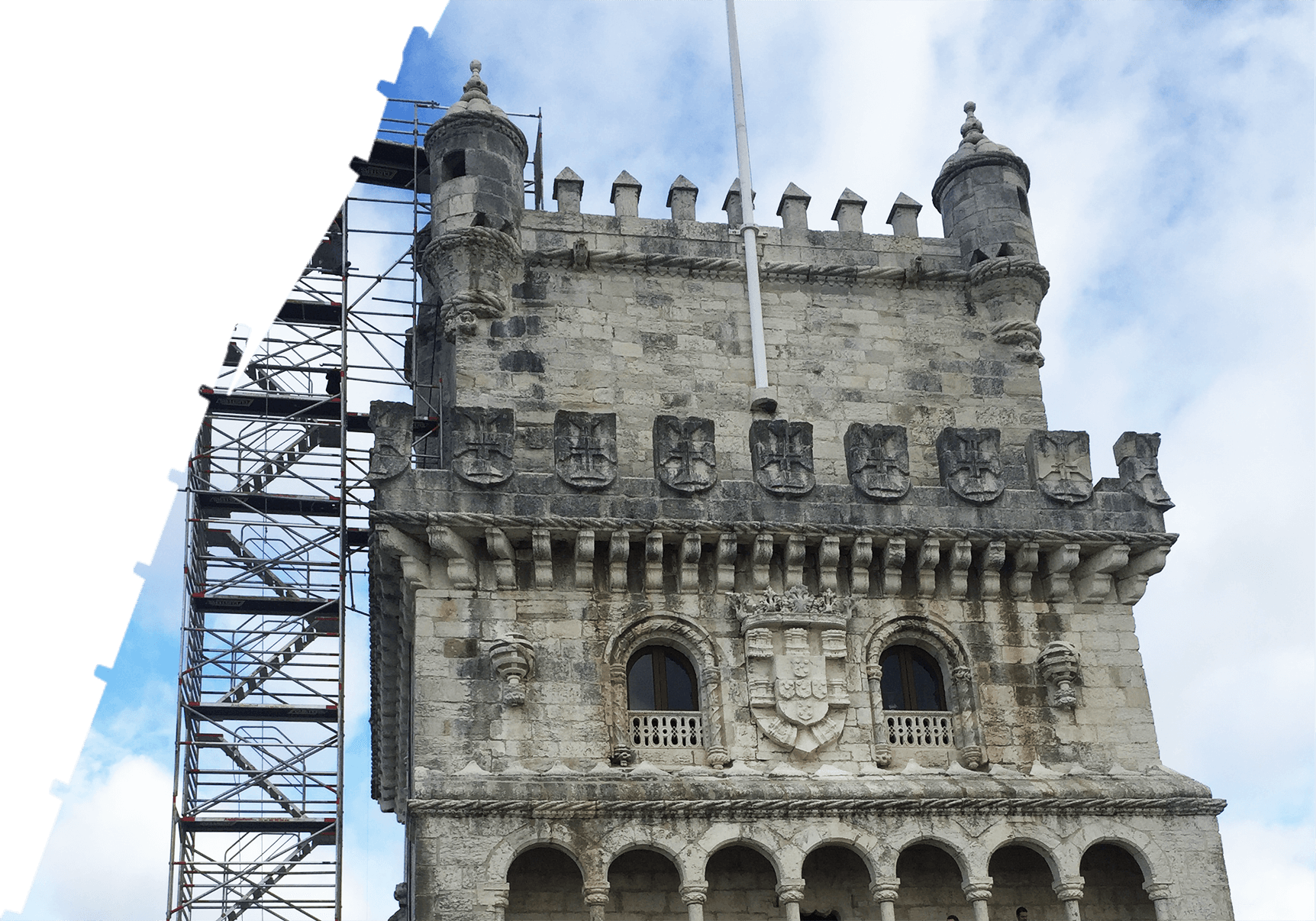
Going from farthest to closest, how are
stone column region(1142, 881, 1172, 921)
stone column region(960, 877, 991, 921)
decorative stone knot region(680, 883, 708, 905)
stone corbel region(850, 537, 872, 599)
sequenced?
stone corbel region(850, 537, 872, 599), stone column region(1142, 881, 1172, 921), stone column region(960, 877, 991, 921), decorative stone knot region(680, 883, 708, 905)

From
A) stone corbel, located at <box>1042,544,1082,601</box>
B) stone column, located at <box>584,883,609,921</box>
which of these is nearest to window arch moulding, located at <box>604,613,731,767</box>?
stone column, located at <box>584,883,609,921</box>

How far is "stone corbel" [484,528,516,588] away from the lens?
22562 mm

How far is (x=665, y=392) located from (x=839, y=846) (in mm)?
7975

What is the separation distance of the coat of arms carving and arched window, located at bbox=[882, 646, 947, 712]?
1.11m

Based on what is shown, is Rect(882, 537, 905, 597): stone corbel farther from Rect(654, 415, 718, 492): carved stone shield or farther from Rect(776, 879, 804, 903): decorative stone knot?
Rect(776, 879, 804, 903): decorative stone knot

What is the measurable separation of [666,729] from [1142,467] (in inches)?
350

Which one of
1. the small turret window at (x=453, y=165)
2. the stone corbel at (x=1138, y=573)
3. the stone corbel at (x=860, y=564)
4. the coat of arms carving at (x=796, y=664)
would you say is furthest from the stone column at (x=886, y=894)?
the small turret window at (x=453, y=165)

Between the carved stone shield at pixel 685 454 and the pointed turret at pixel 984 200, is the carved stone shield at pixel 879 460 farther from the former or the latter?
the pointed turret at pixel 984 200

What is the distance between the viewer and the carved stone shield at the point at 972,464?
79.6ft

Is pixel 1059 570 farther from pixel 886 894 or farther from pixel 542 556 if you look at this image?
pixel 542 556

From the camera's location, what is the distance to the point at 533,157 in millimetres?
34719

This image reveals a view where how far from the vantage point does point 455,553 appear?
73.8 feet

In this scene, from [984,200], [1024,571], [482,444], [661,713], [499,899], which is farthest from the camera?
[984,200]

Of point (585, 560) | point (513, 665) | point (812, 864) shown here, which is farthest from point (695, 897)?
point (585, 560)
